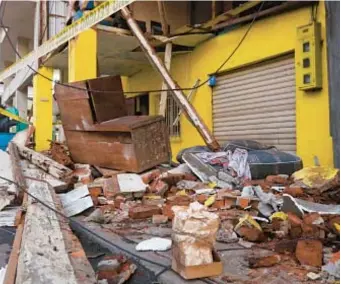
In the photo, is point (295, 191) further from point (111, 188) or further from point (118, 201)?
point (111, 188)

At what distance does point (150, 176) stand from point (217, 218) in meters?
3.86

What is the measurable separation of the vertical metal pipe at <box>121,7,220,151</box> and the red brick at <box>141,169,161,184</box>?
3.76ft

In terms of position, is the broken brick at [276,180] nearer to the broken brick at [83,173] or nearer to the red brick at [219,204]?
the red brick at [219,204]

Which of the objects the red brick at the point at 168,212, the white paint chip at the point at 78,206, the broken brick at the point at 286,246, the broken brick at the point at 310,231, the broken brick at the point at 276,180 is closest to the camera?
the broken brick at the point at 286,246

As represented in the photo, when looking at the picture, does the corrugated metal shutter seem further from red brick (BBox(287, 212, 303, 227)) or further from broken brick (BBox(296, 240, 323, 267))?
broken brick (BBox(296, 240, 323, 267))

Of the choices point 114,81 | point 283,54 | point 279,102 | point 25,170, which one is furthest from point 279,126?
point 25,170

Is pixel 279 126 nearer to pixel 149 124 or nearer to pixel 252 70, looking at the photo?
pixel 252 70

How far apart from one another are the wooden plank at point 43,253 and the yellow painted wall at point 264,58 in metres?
3.71

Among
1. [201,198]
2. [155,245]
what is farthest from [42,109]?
[155,245]

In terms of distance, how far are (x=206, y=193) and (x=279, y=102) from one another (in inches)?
121

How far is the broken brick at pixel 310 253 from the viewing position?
2.68 metres

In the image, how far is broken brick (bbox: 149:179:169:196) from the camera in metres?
5.72

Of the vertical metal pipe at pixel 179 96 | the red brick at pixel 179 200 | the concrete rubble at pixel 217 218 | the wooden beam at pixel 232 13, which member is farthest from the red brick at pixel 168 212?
the wooden beam at pixel 232 13

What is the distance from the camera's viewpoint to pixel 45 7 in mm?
11031
